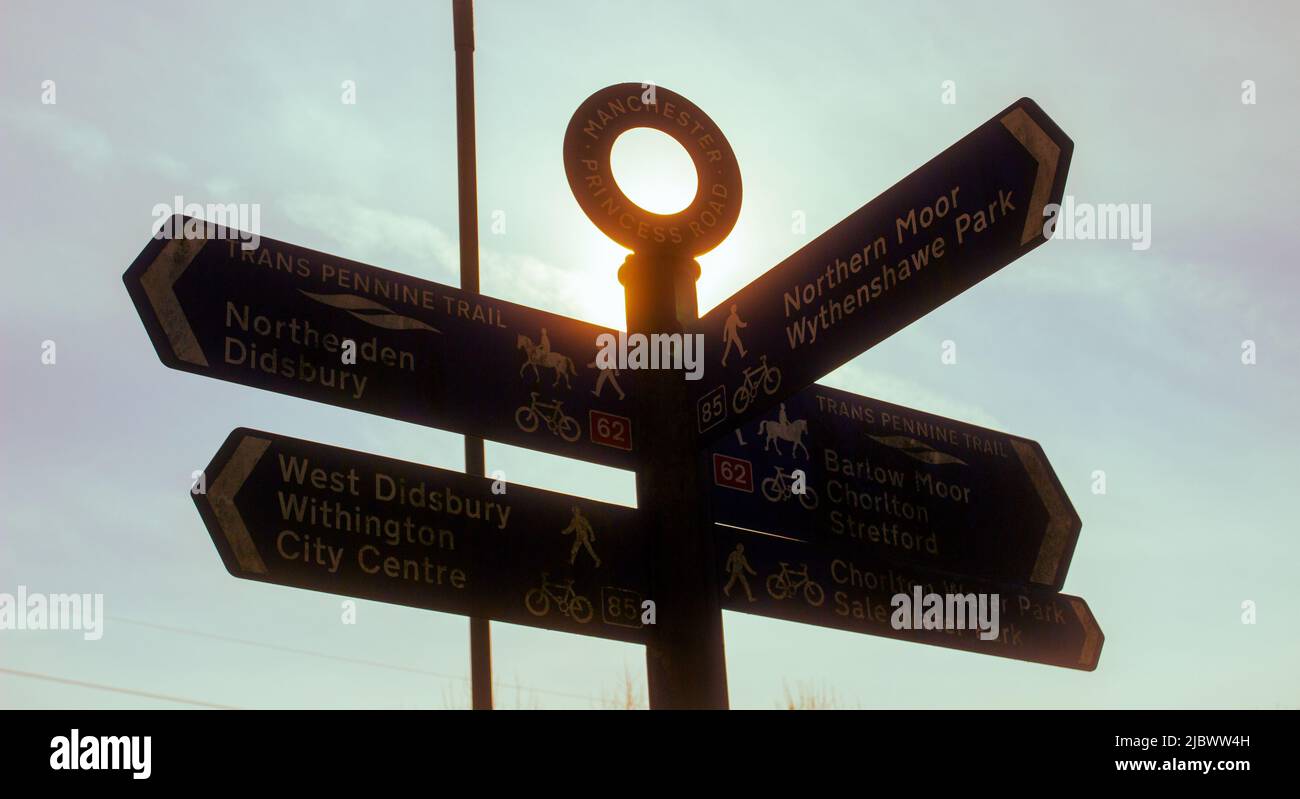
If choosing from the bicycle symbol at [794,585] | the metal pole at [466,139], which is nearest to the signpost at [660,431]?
the bicycle symbol at [794,585]

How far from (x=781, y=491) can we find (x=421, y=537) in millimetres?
1094

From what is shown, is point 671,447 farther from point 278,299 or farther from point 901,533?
point 278,299

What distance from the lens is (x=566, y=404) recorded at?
3695 millimetres

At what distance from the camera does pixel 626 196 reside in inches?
146

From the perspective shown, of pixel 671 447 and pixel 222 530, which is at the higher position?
pixel 671 447

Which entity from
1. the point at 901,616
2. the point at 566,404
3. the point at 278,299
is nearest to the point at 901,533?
the point at 901,616

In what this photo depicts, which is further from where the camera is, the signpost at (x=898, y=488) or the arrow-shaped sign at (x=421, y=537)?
the signpost at (x=898, y=488)

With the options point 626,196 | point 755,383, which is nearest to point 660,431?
point 755,383

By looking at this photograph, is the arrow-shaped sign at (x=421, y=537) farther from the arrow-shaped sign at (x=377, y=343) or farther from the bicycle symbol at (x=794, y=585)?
the bicycle symbol at (x=794, y=585)

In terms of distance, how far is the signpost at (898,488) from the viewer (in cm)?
379

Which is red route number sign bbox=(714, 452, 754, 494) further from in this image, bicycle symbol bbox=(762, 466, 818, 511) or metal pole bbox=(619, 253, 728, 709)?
metal pole bbox=(619, 253, 728, 709)

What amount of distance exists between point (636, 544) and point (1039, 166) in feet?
4.57

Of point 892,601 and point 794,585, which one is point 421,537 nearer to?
point 794,585
